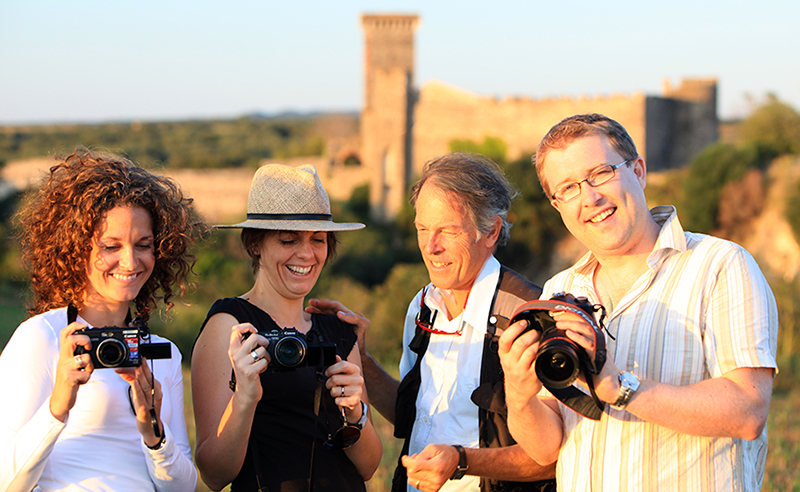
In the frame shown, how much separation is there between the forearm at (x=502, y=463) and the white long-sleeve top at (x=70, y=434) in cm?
88

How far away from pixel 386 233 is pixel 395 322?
1377cm

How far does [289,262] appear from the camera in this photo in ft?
8.30

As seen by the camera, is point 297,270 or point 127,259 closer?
point 127,259

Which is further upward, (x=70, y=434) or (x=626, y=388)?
(x=626, y=388)

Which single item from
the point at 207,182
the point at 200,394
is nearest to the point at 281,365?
the point at 200,394

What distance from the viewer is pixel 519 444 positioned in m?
2.21

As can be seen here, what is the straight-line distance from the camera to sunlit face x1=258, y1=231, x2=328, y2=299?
252 cm

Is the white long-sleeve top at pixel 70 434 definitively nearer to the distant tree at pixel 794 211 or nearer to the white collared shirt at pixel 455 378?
the white collared shirt at pixel 455 378

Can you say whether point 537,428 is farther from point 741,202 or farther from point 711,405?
point 741,202

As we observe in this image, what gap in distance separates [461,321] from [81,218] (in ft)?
4.25

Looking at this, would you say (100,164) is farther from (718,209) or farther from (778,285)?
(718,209)

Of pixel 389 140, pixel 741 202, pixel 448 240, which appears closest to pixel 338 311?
pixel 448 240

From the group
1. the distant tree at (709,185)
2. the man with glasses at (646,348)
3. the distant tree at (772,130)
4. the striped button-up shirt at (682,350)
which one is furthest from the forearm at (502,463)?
the distant tree at (772,130)

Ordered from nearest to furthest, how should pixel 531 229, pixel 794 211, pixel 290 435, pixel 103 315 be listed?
pixel 103 315 → pixel 290 435 → pixel 794 211 → pixel 531 229
